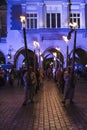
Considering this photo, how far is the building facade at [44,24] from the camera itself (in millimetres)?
52719

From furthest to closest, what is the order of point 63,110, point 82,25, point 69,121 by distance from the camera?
point 82,25 < point 63,110 < point 69,121

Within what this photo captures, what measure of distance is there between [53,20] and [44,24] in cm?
128

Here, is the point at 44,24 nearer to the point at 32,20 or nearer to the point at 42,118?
the point at 32,20

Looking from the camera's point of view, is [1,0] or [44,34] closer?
[1,0]

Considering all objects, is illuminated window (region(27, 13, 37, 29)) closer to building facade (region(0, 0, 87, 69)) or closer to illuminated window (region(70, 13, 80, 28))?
building facade (region(0, 0, 87, 69))

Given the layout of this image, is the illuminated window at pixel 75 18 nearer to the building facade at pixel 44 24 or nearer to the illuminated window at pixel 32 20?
the building facade at pixel 44 24

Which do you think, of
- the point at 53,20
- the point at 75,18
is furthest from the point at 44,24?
the point at 75,18

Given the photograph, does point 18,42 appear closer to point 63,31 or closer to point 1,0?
point 63,31

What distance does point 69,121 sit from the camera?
13398 mm

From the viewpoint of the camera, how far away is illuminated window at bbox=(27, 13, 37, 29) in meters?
53.1

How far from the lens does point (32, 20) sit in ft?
175

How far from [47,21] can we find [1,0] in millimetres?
36014

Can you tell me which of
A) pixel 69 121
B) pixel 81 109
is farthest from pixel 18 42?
pixel 69 121

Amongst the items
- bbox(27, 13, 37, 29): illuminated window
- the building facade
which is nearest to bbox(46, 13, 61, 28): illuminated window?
the building facade
